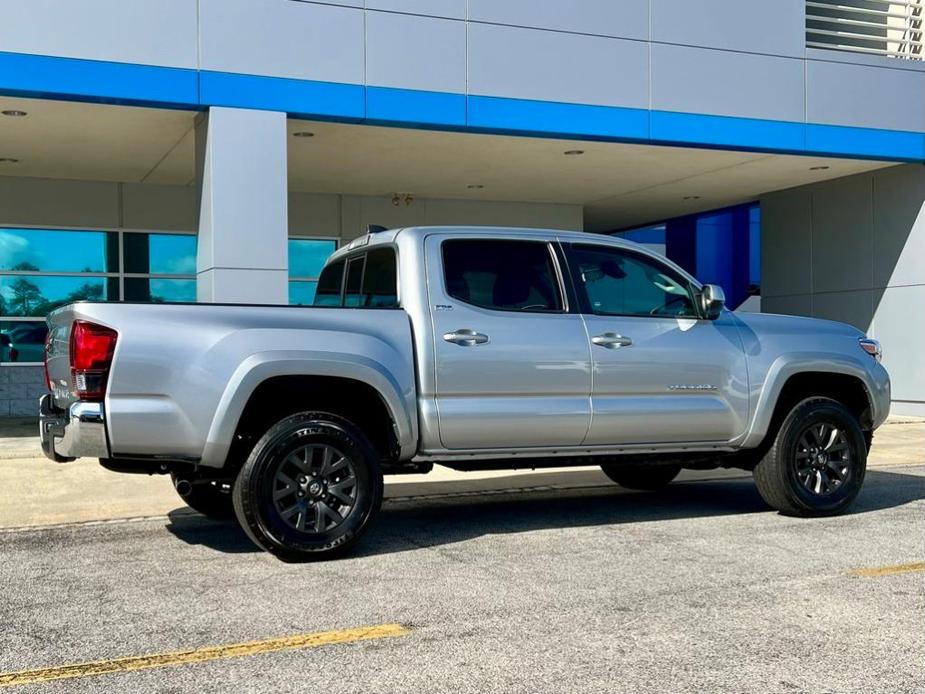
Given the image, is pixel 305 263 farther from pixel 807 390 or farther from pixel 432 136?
pixel 807 390

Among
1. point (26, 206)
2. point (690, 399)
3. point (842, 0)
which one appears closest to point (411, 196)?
point (26, 206)

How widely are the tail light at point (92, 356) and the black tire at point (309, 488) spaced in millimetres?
945

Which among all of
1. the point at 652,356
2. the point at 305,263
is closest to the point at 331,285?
the point at 652,356

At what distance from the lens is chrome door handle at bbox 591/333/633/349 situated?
7.05 m

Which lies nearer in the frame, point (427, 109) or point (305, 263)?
point (427, 109)

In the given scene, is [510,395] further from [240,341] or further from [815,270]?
[815,270]

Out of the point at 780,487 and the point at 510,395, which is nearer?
the point at 510,395

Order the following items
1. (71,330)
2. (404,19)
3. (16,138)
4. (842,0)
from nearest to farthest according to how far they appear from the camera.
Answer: (71,330), (404,19), (16,138), (842,0)

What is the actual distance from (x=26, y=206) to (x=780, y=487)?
13.5 meters

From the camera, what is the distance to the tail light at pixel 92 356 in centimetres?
582

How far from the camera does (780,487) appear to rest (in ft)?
24.9

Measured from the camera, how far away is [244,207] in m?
11.7

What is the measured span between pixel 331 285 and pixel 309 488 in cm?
228

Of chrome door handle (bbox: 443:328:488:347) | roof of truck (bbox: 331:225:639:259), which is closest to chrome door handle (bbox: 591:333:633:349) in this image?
roof of truck (bbox: 331:225:639:259)
